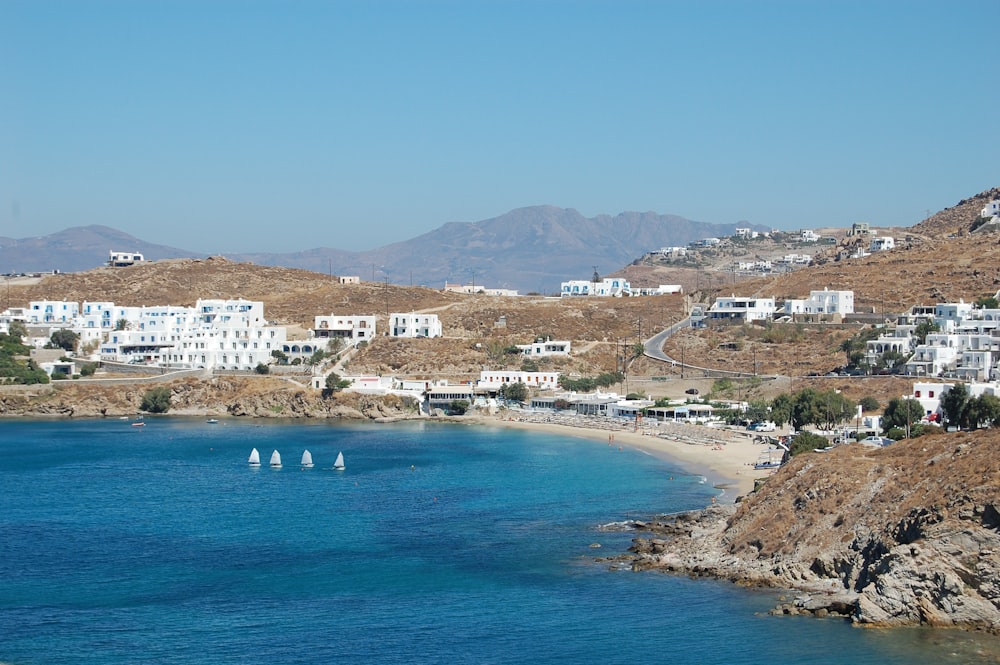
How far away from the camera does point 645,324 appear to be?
87.1 m

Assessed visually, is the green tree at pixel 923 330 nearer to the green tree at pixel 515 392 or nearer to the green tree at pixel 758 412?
the green tree at pixel 758 412

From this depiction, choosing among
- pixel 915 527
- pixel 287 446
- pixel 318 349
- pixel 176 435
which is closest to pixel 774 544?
pixel 915 527

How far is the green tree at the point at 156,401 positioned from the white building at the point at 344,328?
12896 millimetres

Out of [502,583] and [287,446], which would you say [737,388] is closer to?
[287,446]

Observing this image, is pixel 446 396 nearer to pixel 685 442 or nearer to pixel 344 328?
pixel 344 328

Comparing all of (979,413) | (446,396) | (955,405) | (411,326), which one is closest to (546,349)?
(411,326)

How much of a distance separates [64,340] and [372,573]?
58.0m

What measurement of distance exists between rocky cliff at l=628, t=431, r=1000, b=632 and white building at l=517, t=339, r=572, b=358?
42.4 m

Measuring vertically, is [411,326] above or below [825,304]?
below

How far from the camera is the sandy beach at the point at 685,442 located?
43.8 m

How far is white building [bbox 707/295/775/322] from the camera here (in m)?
77.7

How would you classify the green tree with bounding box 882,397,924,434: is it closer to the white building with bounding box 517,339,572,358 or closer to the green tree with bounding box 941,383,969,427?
the green tree with bounding box 941,383,969,427

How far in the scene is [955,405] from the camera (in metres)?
42.7

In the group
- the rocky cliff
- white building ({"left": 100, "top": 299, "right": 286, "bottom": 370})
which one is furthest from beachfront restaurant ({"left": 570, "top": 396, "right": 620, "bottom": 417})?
the rocky cliff
